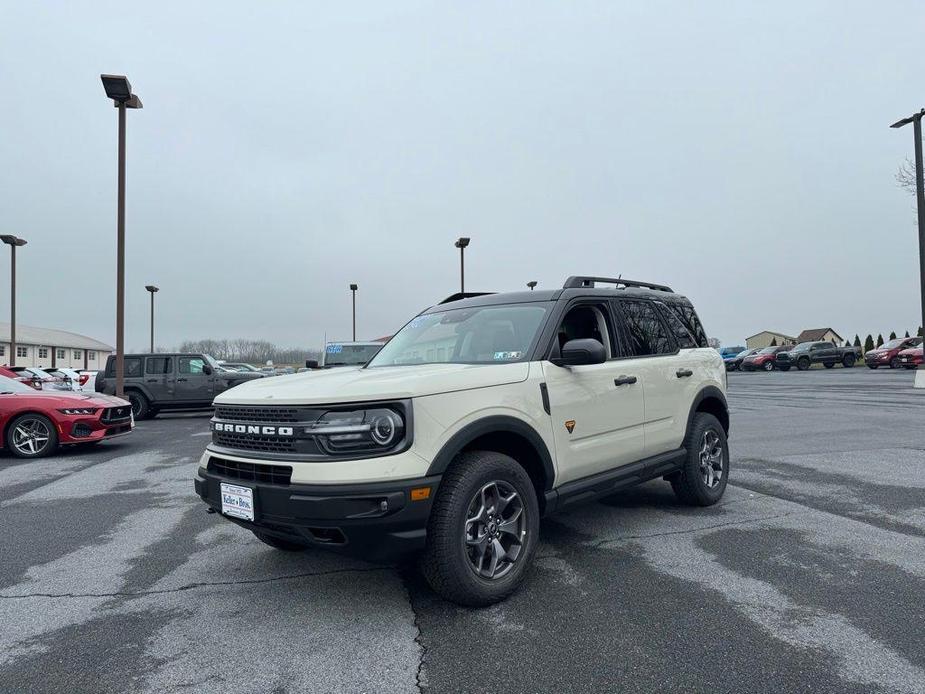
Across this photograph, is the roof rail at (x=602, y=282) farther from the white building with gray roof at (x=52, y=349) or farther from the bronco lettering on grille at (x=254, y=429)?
the white building with gray roof at (x=52, y=349)

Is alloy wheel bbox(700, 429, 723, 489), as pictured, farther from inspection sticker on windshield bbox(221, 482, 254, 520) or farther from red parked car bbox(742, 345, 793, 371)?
red parked car bbox(742, 345, 793, 371)

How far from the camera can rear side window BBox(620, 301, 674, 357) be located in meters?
4.93

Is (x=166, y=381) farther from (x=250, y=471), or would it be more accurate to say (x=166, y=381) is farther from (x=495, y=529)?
(x=495, y=529)

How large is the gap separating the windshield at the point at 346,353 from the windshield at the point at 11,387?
743cm

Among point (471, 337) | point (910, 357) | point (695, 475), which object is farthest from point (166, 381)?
point (910, 357)

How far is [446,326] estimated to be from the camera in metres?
4.76

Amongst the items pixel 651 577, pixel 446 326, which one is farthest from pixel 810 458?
pixel 446 326

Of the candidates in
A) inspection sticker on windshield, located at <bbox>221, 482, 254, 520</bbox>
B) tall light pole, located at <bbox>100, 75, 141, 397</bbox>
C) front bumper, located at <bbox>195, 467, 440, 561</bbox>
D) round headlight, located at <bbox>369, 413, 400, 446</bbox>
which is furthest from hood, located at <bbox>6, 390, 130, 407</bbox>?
round headlight, located at <bbox>369, 413, 400, 446</bbox>

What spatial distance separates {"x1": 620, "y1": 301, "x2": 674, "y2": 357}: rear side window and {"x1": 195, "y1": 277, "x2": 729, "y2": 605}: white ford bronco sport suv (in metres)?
0.03

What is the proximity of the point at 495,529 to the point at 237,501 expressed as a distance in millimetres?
1453

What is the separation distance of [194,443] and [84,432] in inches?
68.9

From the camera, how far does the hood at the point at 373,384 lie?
3.19 meters

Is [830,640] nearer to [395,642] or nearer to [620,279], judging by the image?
[395,642]

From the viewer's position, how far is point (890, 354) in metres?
34.2
